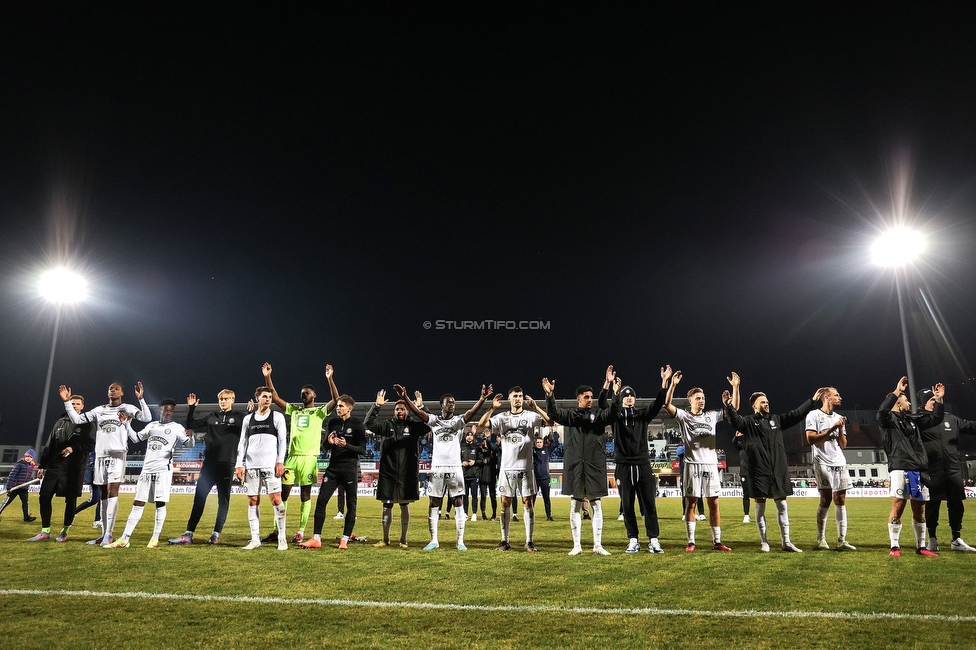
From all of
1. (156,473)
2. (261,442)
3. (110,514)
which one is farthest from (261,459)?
(110,514)

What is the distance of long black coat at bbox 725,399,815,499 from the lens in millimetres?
9289

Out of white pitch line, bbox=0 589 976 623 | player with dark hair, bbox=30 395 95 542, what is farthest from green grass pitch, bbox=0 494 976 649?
player with dark hair, bbox=30 395 95 542

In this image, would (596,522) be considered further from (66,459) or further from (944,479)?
(66,459)

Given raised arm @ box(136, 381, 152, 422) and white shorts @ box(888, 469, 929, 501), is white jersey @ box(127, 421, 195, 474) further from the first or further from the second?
white shorts @ box(888, 469, 929, 501)

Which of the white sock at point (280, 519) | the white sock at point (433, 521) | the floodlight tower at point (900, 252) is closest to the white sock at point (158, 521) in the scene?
the white sock at point (280, 519)

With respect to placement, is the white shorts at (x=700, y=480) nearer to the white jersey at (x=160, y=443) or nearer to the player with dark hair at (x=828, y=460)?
the player with dark hair at (x=828, y=460)

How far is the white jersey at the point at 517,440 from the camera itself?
9.38 metres

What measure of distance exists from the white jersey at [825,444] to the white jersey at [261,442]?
8.45m

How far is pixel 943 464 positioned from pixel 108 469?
1297 centimetres

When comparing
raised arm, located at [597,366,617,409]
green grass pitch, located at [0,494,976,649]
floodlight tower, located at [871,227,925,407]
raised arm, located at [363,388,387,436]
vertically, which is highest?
floodlight tower, located at [871,227,925,407]

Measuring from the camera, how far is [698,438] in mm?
9602

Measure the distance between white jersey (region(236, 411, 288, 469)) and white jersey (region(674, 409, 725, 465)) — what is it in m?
6.23

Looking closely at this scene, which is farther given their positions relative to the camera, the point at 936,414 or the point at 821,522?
the point at 821,522

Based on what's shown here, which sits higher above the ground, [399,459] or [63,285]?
[63,285]
